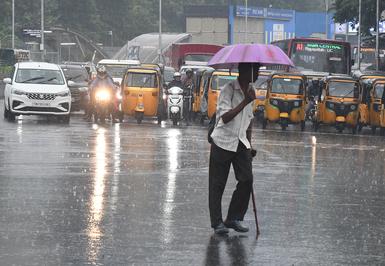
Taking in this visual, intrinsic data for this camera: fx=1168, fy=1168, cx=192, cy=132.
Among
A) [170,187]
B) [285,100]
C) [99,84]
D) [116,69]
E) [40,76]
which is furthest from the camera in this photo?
[116,69]

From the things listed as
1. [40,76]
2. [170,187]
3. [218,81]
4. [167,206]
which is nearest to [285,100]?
[218,81]

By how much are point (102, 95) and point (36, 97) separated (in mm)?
2446

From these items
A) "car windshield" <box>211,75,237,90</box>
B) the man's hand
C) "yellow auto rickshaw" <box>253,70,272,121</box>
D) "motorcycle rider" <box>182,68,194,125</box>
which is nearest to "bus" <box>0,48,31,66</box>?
"motorcycle rider" <box>182,68,194,125</box>

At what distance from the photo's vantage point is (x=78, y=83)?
128 feet

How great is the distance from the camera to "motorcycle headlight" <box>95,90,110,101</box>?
33.0 meters

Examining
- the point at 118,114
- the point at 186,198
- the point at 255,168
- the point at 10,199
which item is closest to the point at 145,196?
the point at 186,198

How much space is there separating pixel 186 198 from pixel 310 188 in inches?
95.7

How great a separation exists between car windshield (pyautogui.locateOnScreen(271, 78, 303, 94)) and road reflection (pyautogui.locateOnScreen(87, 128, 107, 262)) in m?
15.3

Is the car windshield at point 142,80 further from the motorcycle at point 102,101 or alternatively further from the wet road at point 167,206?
the wet road at point 167,206

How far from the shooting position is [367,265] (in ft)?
31.2

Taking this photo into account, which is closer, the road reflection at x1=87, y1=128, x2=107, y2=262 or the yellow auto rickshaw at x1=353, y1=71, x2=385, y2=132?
the road reflection at x1=87, y1=128, x2=107, y2=262

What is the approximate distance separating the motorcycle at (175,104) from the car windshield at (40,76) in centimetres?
364

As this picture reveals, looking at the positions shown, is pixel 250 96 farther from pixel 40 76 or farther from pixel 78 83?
pixel 78 83

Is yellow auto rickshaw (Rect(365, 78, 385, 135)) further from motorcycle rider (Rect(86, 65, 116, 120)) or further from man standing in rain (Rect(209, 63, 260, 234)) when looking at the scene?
man standing in rain (Rect(209, 63, 260, 234))
